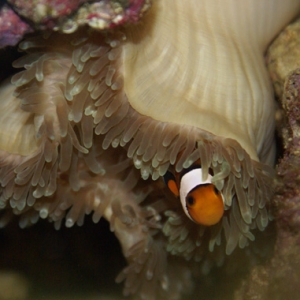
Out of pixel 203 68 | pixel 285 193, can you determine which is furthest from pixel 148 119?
pixel 285 193

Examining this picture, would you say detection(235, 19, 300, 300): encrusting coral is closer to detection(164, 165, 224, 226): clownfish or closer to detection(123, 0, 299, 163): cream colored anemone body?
detection(123, 0, 299, 163): cream colored anemone body

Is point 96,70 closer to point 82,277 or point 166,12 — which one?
point 166,12

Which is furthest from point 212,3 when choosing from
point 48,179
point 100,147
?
point 48,179

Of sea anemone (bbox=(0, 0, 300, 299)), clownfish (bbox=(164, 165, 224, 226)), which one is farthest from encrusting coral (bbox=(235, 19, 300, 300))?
clownfish (bbox=(164, 165, 224, 226))

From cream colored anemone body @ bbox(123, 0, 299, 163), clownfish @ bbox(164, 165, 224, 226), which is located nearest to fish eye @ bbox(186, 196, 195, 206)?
clownfish @ bbox(164, 165, 224, 226)

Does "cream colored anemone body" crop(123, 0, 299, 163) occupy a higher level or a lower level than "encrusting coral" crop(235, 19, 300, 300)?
higher

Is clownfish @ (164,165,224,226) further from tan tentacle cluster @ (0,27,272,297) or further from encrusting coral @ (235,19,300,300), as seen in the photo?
encrusting coral @ (235,19,300,300)

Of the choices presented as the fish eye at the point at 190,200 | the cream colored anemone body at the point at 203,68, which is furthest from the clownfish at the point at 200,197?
the cream colored anemone body at the point at 203,68

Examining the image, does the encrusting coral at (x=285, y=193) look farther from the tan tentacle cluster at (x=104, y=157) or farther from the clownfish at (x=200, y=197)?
the clownfish at (x=200, y=197)
